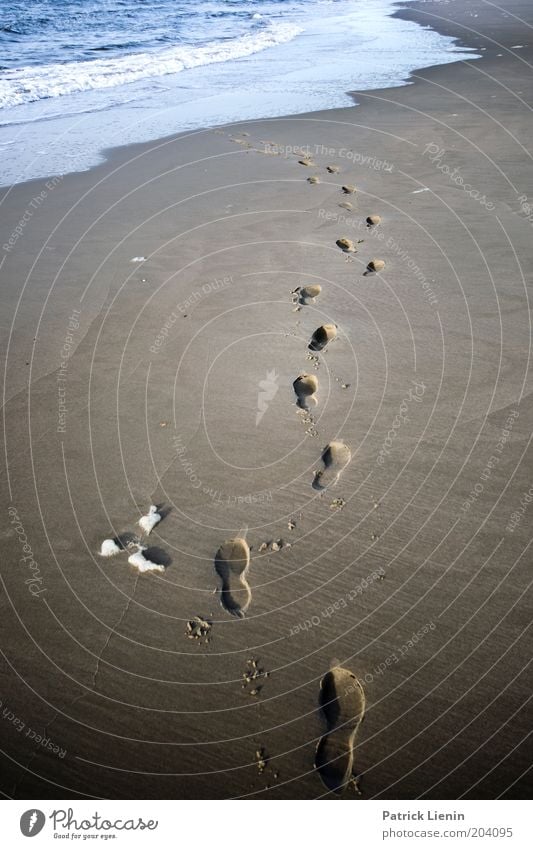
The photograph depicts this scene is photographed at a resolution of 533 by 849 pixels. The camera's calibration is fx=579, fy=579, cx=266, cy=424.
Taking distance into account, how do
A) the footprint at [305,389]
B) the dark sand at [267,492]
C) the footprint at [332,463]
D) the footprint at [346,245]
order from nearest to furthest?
the dark sand at [267,492], the footprint at [332,463], the footprint at [305,389], the footprint at [346,245]

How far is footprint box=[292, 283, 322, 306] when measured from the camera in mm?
6664

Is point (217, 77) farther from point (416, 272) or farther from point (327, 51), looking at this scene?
point (416, 272)

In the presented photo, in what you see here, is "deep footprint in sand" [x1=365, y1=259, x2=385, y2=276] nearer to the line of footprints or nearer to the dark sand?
the dark sand

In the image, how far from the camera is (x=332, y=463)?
4676mm

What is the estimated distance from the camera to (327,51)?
2034 centimetres

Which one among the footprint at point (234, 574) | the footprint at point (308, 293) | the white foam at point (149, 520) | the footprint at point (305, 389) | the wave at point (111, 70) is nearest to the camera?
the footprint at point (234, 574)

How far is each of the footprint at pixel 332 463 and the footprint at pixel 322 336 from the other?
1423 mm

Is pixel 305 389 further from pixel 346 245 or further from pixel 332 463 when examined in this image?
pixel 346 245

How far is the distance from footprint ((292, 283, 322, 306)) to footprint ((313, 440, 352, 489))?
2.39 metres

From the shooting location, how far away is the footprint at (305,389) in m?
5.25

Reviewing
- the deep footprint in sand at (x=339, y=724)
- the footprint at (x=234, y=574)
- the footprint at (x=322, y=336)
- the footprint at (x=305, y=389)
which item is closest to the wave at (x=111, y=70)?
the footprint at (x=322, y=336)

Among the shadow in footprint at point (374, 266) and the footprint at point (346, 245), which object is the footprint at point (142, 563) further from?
the footprint at point (346, 245)

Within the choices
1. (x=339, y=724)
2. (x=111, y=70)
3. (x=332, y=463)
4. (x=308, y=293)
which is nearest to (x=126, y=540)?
(x=332, y=463)

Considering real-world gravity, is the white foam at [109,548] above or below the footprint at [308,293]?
below
